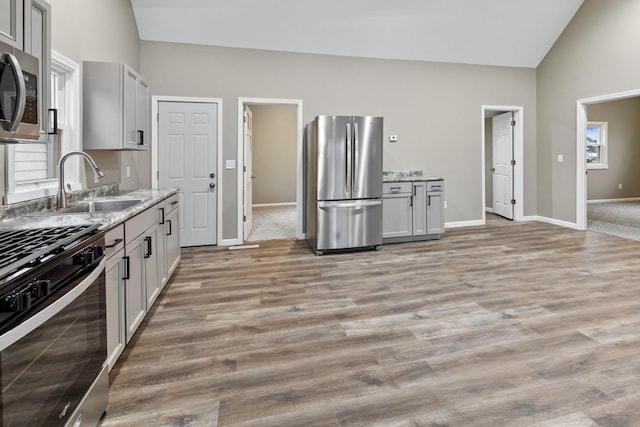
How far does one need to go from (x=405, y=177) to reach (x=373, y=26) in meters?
2.23

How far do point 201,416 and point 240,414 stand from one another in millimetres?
176

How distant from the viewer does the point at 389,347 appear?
7.58 ft

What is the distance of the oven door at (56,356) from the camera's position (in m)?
0.98

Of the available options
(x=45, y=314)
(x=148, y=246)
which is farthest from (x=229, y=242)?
(x=45, y=314)

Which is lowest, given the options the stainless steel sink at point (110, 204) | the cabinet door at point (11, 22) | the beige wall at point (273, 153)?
the stainless steel sink at point (110, 204)

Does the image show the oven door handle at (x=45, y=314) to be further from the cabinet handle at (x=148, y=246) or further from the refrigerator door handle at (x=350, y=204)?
the refrigerator door handle at (x=350, y=204)

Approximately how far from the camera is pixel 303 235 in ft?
18.3

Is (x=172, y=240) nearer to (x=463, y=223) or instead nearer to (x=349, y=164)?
(x=349, y=164)

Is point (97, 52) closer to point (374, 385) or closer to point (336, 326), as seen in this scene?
point (336, 326)

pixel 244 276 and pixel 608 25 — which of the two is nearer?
pixel 244 276

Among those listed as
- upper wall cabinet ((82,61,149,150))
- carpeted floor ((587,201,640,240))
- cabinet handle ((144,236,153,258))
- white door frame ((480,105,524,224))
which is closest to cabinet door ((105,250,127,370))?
cabinet handle ((144,236,153,258))

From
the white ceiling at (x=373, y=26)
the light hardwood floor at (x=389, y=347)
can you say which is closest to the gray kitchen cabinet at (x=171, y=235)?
the light hardwood floor at (x=389, y=347)

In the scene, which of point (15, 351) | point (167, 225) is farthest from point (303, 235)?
point (15, 351)

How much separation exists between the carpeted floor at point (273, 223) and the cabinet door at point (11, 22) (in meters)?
4.09
